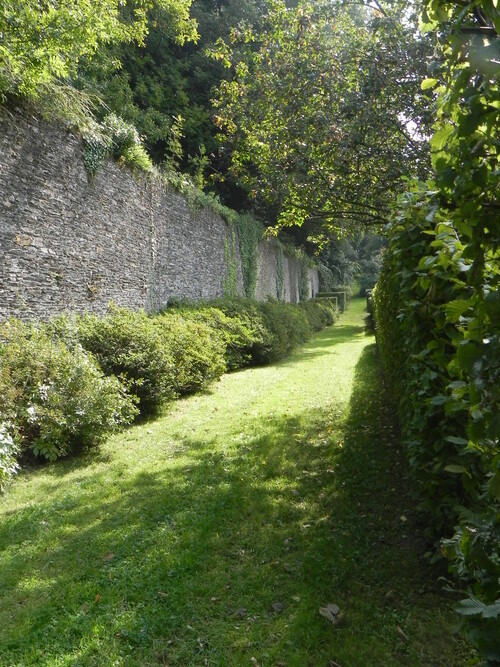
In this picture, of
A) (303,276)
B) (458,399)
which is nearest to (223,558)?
(458,399)

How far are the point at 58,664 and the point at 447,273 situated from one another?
9.51 ft

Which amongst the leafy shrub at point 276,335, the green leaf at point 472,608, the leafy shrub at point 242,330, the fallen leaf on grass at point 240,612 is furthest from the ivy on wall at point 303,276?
the green leaf at point 472,608

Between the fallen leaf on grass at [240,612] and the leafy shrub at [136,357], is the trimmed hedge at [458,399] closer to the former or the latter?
the fallen leaf on grass at [240,612]

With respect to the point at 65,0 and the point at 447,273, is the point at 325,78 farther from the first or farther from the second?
the point at 447,273

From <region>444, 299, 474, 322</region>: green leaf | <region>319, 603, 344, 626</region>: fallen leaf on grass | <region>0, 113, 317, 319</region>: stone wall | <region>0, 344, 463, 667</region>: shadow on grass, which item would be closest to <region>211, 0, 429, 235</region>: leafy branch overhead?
<region>0, 113, 317, 319</region>: stone wall

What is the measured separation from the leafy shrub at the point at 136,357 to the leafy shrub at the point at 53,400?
3.36 feet

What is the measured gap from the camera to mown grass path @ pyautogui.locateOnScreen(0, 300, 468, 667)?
265 cm

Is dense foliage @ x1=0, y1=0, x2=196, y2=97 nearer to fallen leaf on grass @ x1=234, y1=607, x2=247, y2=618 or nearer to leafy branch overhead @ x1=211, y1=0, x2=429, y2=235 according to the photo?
leafy branch overhead @ x1=211, y1=0, x2=429, y2=235

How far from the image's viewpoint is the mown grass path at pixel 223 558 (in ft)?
8.70

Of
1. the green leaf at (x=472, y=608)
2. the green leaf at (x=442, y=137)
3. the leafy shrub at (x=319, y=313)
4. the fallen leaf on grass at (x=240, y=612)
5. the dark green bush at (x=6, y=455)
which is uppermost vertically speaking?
the green leaf at (x=442, y=137)

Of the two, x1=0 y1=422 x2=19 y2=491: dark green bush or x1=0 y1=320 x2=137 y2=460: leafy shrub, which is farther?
x1=0 y1=320 x2=137 y2=460: leafy shrub

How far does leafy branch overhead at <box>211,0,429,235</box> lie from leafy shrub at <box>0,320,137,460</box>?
525 centimetres

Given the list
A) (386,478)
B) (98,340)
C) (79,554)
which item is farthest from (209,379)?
(79,554)

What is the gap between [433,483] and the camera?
9.51 feet
